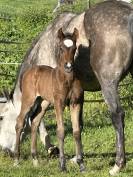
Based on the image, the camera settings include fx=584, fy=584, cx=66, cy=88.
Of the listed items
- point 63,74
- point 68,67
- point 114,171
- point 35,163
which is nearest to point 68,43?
point 68,67

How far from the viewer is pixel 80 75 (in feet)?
25.9

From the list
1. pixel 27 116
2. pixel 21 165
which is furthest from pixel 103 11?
pixel 21 165

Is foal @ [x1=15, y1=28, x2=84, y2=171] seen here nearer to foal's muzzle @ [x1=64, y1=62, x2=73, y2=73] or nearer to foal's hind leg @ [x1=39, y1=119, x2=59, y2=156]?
foal's muzzle @ [x1=64, y1=62, x2=73, y2=73]

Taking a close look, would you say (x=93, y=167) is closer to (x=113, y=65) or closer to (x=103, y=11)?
(x=113, y=65)

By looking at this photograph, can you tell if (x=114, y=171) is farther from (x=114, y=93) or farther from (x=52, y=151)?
(x=52, y=151)

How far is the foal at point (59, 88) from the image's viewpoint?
6.94 metres

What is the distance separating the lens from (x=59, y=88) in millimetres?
7262

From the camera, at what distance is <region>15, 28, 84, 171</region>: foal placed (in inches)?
273

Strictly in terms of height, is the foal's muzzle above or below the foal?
above

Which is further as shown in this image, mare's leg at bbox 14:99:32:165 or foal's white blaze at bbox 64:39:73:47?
mare's leg at bbox 14:99:32:165

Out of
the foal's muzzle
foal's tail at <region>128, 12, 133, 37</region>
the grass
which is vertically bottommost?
the grass

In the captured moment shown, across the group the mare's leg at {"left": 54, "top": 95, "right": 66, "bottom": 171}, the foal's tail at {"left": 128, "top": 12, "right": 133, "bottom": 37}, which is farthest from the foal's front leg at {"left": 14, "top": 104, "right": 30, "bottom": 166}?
the foal's tail at {"left": 128, "top": 12, "right": 133, "bottom": 37}

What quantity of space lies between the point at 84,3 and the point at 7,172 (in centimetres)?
1876

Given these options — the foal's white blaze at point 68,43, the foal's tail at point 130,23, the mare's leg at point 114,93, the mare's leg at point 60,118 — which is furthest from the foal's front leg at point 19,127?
the foal's tail at point 130,23
